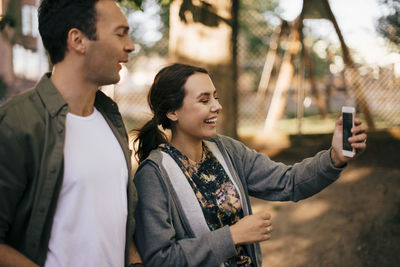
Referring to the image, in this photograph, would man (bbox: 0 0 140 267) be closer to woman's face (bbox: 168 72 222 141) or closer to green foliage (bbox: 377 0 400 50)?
woman's face (bbox: 168 72 222 141)

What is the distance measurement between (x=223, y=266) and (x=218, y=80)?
123 inches

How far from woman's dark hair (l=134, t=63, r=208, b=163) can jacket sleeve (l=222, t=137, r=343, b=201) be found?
36 cm

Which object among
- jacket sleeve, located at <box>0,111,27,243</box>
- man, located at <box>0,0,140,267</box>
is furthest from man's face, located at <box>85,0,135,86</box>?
jacket sleeve, located at <box>0,111,27,243</box>

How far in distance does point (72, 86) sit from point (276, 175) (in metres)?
1.18

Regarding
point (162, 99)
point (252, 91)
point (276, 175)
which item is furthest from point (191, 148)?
point (252, 91)

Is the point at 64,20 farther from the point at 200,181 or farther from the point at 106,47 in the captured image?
the point at 200,181

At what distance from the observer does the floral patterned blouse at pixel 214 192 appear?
2059 millimetres

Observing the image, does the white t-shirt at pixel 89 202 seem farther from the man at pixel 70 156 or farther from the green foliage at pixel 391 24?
the green foliage at pixel 391 24

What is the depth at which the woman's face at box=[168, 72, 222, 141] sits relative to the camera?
7.23ft

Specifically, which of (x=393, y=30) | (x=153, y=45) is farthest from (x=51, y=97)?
(x=393, y=30)

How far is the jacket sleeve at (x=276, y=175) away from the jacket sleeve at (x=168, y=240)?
52 centimetres

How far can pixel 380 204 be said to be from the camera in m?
5.04

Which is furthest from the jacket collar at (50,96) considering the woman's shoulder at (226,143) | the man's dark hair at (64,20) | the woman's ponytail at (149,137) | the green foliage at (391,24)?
the green foliage at (391,24)

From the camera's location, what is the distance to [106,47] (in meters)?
1.83
